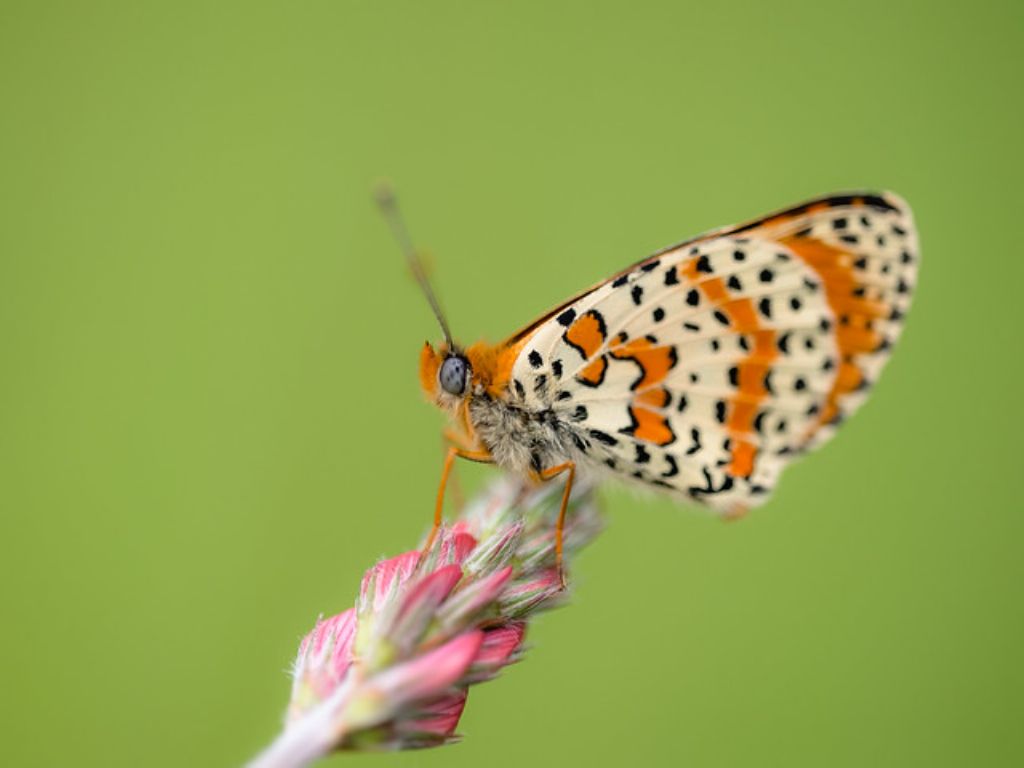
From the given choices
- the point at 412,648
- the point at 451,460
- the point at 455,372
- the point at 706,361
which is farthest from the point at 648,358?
the point at 412,648

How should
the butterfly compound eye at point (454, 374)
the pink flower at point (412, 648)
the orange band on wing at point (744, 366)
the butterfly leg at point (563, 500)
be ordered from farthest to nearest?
the orange band on wing at point (744, 366), the butterfly compound eye at point (454, 374), the butterfly leg at point (563, 500), the pink flower at point (412, 648)

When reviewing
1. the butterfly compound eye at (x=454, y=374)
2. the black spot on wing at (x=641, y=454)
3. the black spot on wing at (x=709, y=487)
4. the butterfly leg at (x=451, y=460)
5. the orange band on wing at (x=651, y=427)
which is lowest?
the black spot on wing at (x=709, y=487)

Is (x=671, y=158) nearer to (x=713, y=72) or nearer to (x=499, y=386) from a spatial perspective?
(x=713, y=72)

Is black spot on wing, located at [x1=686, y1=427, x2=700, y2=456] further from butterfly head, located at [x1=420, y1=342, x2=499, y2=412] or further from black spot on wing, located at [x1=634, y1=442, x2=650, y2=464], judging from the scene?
butterfly head, located at [x1=420, y1=342, x2=499, y2=412]

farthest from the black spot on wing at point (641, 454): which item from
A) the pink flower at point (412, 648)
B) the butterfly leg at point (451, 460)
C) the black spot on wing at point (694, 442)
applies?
the pink flower at point (412, 648)

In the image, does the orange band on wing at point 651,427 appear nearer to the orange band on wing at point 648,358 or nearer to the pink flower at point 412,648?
the orange band on wing at point 648,358

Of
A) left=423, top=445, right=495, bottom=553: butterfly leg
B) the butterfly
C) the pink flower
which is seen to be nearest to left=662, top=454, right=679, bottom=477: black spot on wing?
the butterfly
